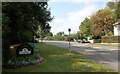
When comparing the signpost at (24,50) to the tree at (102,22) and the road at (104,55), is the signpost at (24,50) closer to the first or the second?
the road at (104,55)

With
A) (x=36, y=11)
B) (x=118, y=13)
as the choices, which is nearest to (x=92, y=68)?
(x=36, y=11)

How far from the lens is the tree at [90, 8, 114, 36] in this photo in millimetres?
67938

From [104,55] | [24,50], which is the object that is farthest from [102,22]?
[24,50]

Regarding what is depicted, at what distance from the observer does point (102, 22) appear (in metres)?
68.8

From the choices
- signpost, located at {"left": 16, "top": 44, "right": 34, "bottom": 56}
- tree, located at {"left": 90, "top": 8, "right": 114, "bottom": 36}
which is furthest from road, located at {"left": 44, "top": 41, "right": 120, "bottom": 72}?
tree, located at {"left": 90, "top": 8, "right": 114, "bottom": 36}

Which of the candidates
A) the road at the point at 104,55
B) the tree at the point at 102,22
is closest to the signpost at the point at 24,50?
the road at the point at 104,55

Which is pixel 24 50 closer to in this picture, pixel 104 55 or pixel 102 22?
pixel 104 55

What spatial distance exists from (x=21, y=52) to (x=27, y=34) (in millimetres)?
2052

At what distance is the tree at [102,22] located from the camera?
67938mm

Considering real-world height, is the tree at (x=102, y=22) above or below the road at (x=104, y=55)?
above

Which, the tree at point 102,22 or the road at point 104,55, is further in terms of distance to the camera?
the tree at point 102,22

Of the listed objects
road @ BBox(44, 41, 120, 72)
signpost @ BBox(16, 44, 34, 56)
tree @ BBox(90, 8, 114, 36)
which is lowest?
road @ BBox(44, 41, 120, 72)

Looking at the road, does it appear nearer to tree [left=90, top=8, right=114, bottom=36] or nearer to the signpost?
the signpost

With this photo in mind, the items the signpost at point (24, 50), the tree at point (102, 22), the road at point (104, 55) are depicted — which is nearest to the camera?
the signpost at point (24, 50)
